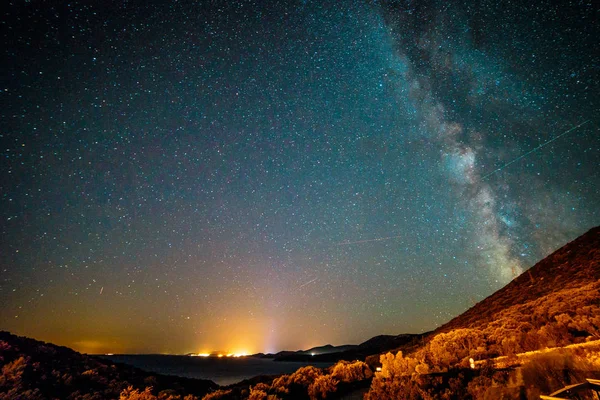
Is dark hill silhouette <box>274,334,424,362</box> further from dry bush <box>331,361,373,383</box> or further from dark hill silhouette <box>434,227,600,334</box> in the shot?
dry bush <box>331,361,373,383</box>

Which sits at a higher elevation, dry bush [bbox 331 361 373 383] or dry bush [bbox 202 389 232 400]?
dry bush [bbox 331 361 373 383]

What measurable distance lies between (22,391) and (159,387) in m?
6.15

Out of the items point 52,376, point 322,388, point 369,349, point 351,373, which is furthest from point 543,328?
point 369,349

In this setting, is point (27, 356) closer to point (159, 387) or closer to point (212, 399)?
point (159, 387)

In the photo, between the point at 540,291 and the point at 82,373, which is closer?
the point at 82,373

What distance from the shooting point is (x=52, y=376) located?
12.0 metres

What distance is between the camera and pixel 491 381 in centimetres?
720

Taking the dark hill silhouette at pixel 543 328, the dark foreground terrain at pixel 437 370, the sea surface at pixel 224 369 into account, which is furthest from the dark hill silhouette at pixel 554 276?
the sea surface at pixel 224 369

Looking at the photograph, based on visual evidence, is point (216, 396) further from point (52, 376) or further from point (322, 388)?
point (52, 376)

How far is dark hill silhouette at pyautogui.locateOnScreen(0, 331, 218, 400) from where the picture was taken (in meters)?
10.4

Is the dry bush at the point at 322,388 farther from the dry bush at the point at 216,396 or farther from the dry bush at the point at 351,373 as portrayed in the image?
the dry bush at the point at 216,396

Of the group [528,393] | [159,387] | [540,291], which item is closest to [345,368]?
[528,393]

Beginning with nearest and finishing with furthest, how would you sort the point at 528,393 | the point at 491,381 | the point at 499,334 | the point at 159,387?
the point at 528,393 → the point at 491,381 → the point at 499,334 → the point at 159,387

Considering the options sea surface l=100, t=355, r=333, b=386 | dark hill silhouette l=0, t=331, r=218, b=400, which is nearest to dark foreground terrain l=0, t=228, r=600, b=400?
dark hill silhouette l=0, t=331, r=218, b=400
